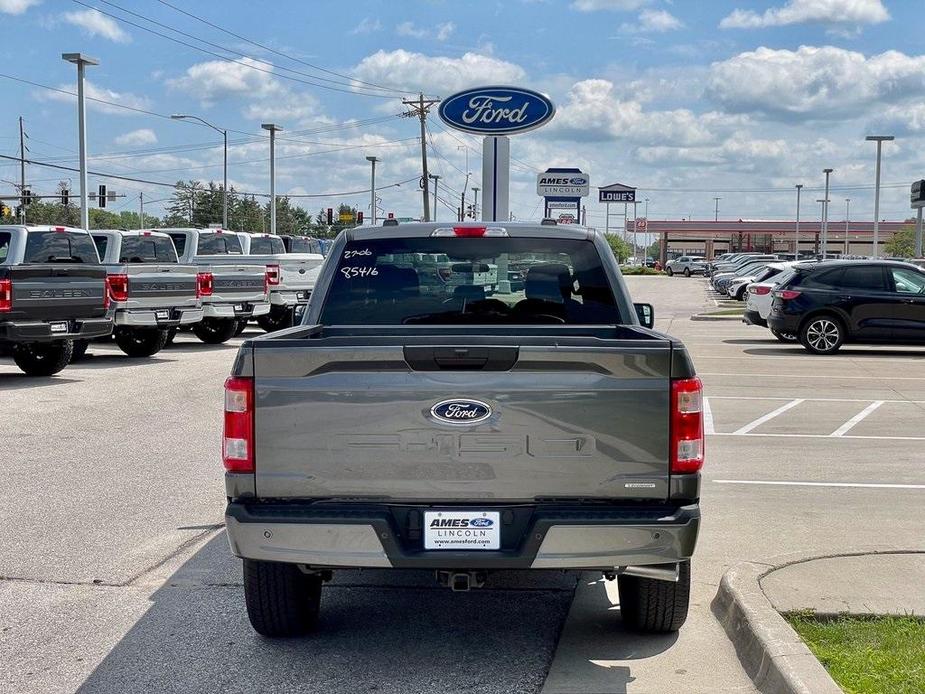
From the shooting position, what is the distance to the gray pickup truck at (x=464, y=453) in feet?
15.4

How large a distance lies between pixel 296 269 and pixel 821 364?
10.8 m

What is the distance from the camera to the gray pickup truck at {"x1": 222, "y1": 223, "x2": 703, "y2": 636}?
15.4 ft

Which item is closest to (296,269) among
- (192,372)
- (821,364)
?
(192,372)

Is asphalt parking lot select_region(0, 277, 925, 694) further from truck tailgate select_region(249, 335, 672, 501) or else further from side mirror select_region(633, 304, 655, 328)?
side mirror select_region(633, 304, 655, 328)

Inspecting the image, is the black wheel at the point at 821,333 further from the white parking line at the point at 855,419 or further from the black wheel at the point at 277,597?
the black wheel at the point at 277,597

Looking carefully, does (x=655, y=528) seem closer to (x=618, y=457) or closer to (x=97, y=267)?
(x=618, y=457)

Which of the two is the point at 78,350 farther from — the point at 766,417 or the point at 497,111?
the point at 766,417

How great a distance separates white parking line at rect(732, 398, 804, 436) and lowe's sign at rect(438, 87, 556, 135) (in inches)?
297

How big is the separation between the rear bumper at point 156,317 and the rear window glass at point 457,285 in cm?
1288

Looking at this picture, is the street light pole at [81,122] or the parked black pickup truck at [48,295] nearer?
the parked black pickup truck at [48,295]

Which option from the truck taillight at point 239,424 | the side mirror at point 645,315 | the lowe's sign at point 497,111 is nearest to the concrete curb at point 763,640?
the side mirror at point 645,315

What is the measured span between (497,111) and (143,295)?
6.66 meters

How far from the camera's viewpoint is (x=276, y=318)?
82.5 feet

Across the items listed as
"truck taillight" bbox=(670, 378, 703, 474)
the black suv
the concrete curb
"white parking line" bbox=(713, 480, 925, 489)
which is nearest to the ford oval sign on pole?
the black suv
